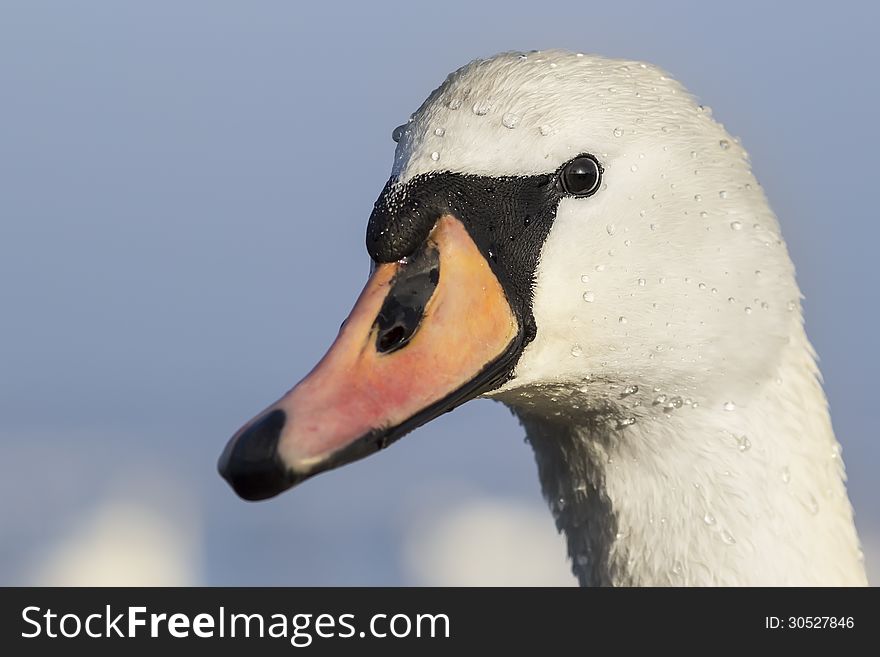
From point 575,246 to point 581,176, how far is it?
0.15m

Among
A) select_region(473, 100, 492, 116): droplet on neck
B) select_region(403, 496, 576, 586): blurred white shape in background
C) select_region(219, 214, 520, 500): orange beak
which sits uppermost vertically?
select_region(403, 496, 576, 586): blurred white shape in background

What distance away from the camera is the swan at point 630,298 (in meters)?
3.15

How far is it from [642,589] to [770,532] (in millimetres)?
323

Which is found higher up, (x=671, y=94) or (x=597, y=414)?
(x=671, y=94)

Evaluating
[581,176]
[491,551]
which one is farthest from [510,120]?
[491,551]

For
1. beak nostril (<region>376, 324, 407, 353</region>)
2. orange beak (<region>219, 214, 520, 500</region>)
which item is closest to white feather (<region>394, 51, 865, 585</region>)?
orange beak (<region>219, 214, 520, 500</region>)

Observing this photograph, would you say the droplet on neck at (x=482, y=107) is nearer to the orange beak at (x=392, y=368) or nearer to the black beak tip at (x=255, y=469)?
the orange beak at (x=392, y=368)

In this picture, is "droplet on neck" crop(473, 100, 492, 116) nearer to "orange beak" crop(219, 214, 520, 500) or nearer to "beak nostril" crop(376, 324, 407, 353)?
"orange beak" crop(219, 214, 520, 500)

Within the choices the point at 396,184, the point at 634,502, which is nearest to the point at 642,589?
the point at 634,502

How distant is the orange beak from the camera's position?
9.24 ft

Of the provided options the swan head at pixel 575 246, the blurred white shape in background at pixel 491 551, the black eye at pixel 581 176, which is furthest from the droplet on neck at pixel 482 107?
the blurred white shape in background at pixel 491 551

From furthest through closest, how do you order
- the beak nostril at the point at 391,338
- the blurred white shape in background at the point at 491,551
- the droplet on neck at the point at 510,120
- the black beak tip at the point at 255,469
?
the blurred white shape in background at the point at 491,551, the droplet on neck at the point at 510,120, the beak nostril at the point at 391,338, the black beak tip at the point at 255,469

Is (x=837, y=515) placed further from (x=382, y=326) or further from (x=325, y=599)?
(x=325, y=599)

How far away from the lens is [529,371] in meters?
3.18
